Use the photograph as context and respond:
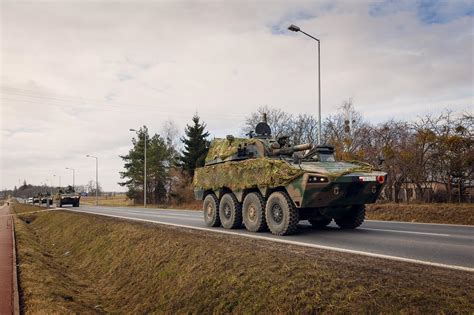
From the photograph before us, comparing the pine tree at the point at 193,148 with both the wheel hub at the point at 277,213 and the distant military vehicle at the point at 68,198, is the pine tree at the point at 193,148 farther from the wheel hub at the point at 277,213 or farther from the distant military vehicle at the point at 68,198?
the wheel hub at the point at 277,213

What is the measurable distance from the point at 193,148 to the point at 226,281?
126 ft

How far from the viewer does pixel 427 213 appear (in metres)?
15.1

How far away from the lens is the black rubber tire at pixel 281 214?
32.6 feet

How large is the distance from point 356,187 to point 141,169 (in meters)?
49.6

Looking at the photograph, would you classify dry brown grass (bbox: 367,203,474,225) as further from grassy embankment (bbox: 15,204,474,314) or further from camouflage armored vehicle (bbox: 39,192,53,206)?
camouflage armored vehicle (bbox: 39,192,53,206)

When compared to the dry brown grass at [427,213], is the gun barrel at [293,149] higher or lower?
higher

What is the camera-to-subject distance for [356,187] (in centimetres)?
1004

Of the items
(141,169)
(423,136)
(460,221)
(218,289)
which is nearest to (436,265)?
(218,289)

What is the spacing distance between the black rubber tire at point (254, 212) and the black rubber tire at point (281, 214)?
0.31m

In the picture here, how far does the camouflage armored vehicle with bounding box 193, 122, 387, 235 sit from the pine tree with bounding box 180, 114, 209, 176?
30.4 metres

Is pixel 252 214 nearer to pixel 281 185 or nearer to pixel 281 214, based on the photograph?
pixel 281 214

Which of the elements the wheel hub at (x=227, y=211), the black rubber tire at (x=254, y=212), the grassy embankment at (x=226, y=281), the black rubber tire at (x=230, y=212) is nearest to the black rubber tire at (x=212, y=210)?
the black rubber tire at (x=230, y=212)

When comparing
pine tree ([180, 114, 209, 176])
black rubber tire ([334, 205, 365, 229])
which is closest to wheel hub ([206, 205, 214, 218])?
black rubber tire ([334, 205, 365, 229])

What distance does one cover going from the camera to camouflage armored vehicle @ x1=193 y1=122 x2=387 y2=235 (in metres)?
9.72
